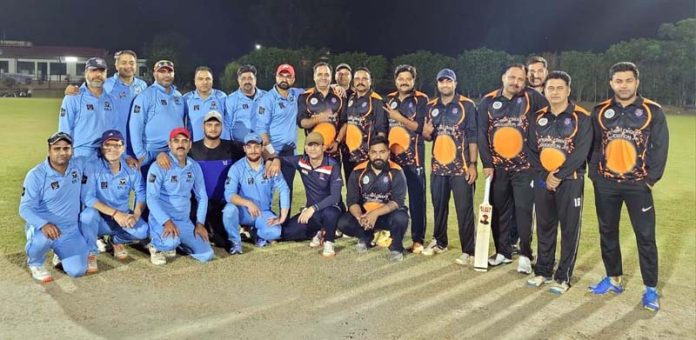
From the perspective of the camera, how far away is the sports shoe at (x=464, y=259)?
19.9 feet

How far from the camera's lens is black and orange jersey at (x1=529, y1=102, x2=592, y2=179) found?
5141 millimetres

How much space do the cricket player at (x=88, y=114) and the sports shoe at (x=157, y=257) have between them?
1.18m

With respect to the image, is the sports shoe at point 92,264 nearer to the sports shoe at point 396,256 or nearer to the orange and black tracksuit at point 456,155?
the sports shoe at point 396,256

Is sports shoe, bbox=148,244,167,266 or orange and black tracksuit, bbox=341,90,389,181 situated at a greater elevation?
orange and black tracksuit, bbox=341,90,389,181

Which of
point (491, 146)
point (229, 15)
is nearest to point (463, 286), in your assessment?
point (491, 146)

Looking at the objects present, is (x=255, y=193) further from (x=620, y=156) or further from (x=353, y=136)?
(x=620, y=156)

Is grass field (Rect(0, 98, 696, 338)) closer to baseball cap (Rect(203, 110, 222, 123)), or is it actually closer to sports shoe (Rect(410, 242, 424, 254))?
sports shoe (Rect(410, 242, 424, 254))

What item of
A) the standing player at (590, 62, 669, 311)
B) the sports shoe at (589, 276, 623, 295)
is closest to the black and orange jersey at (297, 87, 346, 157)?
the standing player at (590, 62, 669, 311)

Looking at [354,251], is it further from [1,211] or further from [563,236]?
[1,211]

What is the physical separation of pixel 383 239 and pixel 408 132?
1251mm

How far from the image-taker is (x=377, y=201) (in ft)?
21.6

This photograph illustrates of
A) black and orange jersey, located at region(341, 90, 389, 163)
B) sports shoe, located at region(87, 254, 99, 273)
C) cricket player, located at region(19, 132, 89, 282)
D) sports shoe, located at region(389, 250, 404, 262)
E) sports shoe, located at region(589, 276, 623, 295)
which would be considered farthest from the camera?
black and orange jersey, located at region(341, 90, 389, 163)

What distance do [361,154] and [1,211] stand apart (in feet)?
16.3

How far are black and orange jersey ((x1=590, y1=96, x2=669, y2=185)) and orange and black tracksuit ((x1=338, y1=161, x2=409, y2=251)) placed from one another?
215 cm
